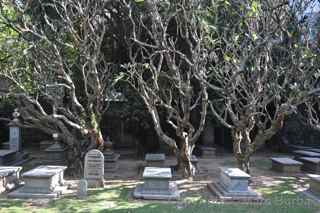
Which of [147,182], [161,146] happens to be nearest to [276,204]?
[147,182]

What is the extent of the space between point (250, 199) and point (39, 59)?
7.75m

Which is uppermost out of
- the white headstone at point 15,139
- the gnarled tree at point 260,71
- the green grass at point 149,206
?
the gnarled tree at point 260,71

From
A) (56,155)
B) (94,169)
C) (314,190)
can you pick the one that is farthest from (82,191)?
(56,155)

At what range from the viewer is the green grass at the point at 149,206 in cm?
720

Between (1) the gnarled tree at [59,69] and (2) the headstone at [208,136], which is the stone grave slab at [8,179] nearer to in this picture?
(1) the gnarled tree at [59,69]

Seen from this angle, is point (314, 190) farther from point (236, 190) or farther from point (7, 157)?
point (7, 157)

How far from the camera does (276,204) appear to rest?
310 inches

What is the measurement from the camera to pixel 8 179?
9.00 m

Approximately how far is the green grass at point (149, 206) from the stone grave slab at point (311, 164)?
4.33m

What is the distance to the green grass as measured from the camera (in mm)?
7195

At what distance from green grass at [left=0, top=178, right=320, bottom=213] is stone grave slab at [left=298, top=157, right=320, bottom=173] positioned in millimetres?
4326

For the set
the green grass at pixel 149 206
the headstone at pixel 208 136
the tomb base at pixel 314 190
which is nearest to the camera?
the green grass at pixel 149 206

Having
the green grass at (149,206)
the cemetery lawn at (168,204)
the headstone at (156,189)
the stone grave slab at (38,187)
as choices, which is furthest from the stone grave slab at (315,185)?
the stone grave slab at (38,187)

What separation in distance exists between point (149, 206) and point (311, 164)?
7864 millimetres
